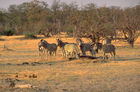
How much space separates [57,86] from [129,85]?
266cm

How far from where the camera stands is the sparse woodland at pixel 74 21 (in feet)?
97.5

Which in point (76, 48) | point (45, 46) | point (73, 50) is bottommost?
point (73, 50)

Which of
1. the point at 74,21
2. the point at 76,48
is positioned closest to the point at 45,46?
the point at 76,48

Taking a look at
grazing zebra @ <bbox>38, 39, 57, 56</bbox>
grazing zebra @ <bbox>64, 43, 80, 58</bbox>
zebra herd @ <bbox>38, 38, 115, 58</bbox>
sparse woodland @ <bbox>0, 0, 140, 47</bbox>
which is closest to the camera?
zebra herd @ <bbox>38, 38, 115, 58</bbox>

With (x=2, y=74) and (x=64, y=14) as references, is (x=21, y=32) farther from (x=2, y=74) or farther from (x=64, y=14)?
(x=2, y=74)

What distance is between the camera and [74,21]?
110 feet

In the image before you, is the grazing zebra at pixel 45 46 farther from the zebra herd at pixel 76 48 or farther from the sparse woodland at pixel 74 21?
the sparse woodland at pixel 74 21

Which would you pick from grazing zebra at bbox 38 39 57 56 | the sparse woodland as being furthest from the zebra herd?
the sparse woodland

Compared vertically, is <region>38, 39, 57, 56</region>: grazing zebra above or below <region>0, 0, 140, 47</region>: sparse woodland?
below

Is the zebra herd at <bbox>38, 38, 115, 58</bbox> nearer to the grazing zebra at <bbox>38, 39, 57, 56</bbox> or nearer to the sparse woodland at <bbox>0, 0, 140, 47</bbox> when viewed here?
the grazing zebra at <bbox>38, 39, 57, 56</bbox>

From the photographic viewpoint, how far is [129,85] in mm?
9352

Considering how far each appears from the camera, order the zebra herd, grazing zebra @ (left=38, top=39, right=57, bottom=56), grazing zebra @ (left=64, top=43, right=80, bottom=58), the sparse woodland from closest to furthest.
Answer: the zebra herd → grazing zebra @ (left=64, top=43, right=80, bottom=58) → grazing zebra @ (left=38, top=39, right=57, bottom=56) → the sparse woodland

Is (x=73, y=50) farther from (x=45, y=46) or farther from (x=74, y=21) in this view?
(x=74, y=21)

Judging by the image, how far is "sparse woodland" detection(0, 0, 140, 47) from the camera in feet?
97.5
